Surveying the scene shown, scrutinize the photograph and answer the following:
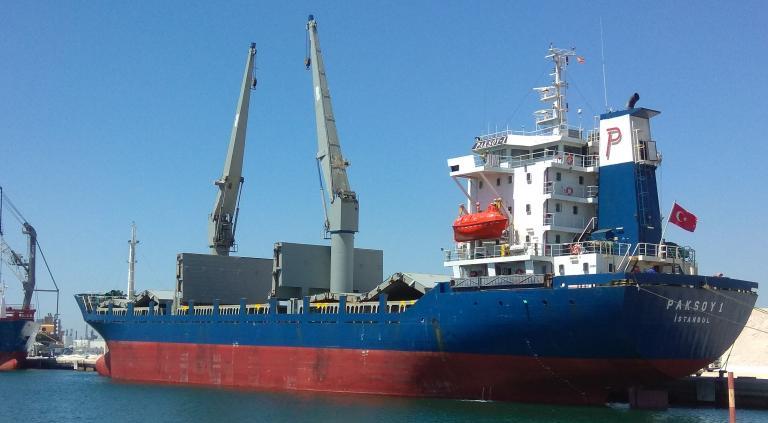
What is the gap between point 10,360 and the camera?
5084 cm

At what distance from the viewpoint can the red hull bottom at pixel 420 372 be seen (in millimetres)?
24562

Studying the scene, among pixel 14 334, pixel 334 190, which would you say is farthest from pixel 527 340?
pixel 14 334

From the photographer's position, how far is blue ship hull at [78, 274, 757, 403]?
77.2ft

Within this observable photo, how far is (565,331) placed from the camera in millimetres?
24094

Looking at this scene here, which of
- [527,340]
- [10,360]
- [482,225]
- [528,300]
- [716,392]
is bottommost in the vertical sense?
[716,392]

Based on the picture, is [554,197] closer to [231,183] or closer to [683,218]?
[683,218]

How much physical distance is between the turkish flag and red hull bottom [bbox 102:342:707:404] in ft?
12.2

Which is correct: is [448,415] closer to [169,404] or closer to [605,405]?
[605,405]

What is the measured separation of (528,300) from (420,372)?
4618 mm

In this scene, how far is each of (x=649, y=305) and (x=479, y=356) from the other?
17.0ft

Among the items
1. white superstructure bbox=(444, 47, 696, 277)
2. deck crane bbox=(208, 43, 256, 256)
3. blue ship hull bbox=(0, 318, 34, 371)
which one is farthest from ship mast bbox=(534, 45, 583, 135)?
Answer: blue ship hull bbox=(0, 318, 34, 371)

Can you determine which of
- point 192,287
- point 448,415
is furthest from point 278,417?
point 192,287

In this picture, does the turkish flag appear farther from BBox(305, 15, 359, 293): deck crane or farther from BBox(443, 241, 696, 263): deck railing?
BBox(305, 15, 359, 293): deck crane

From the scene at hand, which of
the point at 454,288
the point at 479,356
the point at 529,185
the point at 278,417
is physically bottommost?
the point at 278,417
